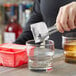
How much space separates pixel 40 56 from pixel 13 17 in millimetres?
1404

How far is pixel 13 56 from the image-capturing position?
84cm

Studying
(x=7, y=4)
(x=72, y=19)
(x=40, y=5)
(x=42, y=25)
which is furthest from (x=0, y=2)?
(x=72, y=19)

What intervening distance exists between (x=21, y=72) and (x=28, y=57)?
0.23ft

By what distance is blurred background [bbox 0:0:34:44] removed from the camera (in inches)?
77.4

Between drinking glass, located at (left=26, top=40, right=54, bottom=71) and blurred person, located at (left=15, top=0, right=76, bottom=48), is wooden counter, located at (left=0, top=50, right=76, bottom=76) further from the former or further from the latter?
blurred person, located at (left=15, top=0, right=76, bottom=48)

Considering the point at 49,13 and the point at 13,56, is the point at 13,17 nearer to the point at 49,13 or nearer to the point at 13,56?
the point at 49,13

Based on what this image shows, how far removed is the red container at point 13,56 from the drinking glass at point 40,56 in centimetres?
5

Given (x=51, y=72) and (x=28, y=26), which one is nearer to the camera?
(x=51, y=72)

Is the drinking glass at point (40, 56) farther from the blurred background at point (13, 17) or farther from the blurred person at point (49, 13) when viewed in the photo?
the blurred background at point (13, 17)

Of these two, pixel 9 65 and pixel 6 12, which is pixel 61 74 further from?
pixel 6 12

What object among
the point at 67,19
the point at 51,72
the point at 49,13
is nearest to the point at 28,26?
the point at 49,13

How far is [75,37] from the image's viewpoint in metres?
0.94

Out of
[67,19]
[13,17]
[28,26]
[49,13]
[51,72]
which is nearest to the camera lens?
[51,72]

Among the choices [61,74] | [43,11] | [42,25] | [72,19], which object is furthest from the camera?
[43,11]
